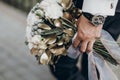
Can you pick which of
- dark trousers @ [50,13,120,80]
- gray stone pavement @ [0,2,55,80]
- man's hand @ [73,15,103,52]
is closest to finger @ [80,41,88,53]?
man's hand @ [73,15,103,52]

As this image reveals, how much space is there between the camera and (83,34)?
250 cm

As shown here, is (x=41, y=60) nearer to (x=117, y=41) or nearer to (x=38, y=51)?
(x=38, y=51)

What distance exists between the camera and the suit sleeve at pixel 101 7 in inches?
96.6

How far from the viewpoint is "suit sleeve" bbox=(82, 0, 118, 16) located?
96.6 inches

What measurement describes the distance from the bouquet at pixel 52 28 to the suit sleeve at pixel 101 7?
0.49ft

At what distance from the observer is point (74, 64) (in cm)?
319

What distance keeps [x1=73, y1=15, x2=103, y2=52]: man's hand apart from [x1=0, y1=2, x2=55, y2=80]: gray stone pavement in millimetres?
1259

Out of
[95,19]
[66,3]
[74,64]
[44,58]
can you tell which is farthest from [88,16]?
[74,64]

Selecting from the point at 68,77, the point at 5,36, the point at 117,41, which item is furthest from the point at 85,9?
the point at 5,36

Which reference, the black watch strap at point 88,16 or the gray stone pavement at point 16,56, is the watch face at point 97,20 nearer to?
the black watch strap at point 88,16

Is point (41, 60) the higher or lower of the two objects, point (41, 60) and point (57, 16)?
the lower

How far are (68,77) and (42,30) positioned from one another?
76 centimetres

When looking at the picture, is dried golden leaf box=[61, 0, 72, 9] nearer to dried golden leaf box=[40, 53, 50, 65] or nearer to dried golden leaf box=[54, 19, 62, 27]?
dried golden leaf box=[54, 19, 62, 27]

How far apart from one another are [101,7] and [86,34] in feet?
0.59
